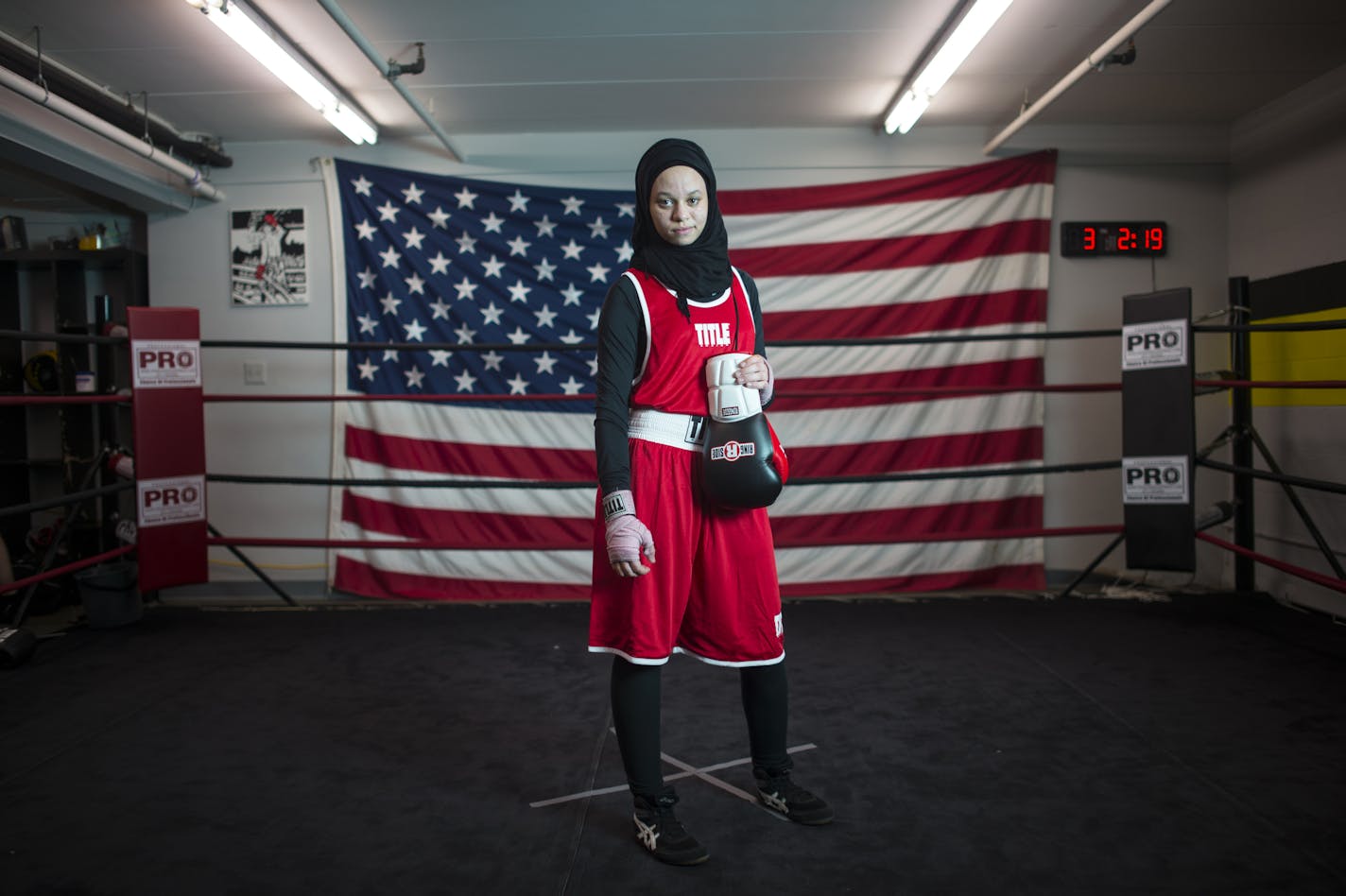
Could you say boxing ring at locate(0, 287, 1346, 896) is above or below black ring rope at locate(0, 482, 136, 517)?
below

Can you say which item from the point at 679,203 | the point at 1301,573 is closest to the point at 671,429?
the point at 679,203

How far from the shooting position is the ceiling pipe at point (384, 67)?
2646 millimetres

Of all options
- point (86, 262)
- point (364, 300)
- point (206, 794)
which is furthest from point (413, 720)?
point (86, 262)

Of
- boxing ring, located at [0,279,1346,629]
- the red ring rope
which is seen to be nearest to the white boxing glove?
boxing ring, located at [0,279,1346,629]

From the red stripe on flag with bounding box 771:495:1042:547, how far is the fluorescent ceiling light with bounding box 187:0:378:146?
2605 millimetres

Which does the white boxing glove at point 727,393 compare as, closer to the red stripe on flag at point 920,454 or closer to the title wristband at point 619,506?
the title wristband at point 619,506

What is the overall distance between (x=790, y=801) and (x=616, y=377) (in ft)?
2.87

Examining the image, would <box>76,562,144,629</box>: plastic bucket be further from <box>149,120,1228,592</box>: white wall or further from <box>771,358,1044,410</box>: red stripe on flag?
<box>771,358,1044,410</box>: red stripe on flag

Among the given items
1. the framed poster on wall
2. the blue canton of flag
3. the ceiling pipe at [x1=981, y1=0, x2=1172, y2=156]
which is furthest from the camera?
the framed poster on wall

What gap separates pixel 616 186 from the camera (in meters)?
4.32

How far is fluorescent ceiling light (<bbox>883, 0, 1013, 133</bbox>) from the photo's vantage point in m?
2.76

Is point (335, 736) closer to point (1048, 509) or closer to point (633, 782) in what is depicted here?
point (633, 782)

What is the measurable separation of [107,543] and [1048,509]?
4.66 m

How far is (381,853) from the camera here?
61.9 inches
